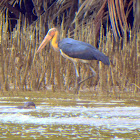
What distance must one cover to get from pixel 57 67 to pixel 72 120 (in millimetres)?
3219

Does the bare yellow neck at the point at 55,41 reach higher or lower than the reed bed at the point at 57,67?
higher

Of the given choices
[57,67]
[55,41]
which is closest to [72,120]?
[57,67]

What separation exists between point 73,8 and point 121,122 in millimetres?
6139

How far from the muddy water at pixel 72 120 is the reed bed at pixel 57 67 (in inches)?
54.2

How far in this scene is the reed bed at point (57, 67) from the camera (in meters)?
6.27

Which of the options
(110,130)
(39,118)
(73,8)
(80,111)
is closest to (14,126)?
(39,118)

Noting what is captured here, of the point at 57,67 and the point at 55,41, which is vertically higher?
the point at 55,41

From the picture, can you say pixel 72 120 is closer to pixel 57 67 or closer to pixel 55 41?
pixel 57 67

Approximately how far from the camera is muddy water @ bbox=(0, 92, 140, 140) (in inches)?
107

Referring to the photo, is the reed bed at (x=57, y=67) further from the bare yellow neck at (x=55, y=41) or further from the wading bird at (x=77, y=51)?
the bare yellow neck at (x=55, y=41)

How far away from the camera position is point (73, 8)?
9086 millimetres

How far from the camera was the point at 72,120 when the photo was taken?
334 centimetres

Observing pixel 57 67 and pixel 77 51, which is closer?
pixel 57 67

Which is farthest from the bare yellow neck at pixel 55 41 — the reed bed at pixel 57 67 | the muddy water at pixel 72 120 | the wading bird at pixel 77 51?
the muddy water at pixel 72 120
